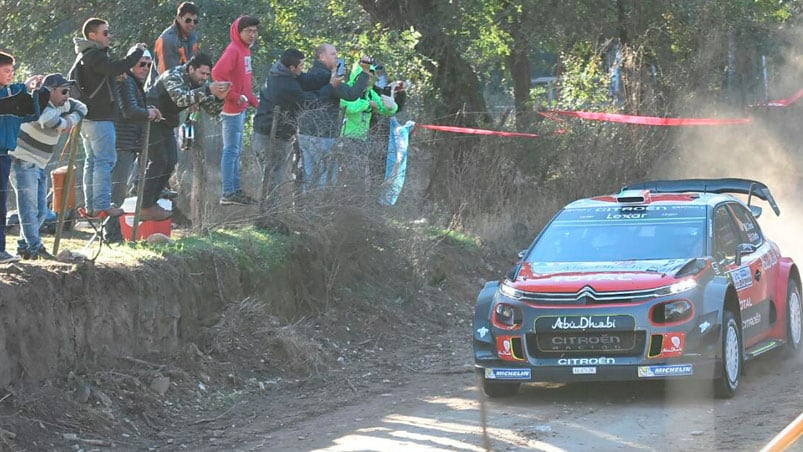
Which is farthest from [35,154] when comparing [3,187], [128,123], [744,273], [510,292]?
[744,273]

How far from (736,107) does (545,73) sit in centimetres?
4444

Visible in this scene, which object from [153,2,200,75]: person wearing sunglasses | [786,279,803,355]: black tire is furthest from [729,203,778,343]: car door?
[153,2,200,75]: person wearing sunglasses

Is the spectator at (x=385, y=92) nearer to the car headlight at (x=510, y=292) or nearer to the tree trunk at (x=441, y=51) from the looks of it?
the tree trunk at (x=441, y=51)

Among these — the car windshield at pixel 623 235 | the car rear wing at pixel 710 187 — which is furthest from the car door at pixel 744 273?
the car rear wing at pixel 710 187

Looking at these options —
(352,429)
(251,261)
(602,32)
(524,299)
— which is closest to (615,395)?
(524,299)

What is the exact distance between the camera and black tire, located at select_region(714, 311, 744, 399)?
34.2 ft

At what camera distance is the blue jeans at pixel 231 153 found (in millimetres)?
14006

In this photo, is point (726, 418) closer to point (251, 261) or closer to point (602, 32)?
point (251, 261)

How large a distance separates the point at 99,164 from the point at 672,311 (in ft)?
17.7

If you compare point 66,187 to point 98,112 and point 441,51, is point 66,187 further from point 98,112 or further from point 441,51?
point 441,51

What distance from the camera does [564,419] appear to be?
9938 millimetres

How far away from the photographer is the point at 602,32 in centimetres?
2370

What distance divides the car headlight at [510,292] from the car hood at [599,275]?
5cm

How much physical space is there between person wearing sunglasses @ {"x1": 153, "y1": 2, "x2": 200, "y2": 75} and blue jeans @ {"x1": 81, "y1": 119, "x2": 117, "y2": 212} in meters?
1.98
